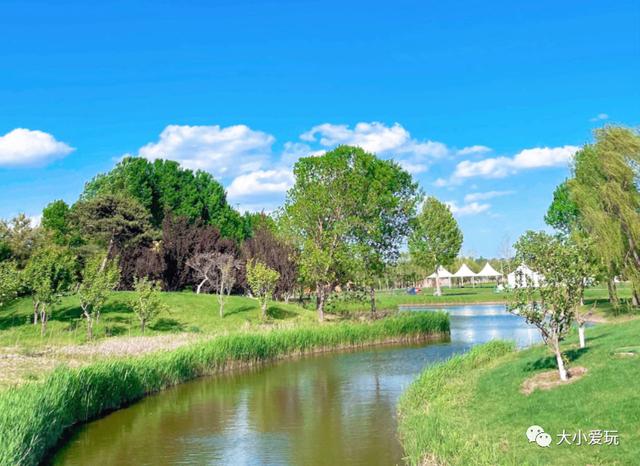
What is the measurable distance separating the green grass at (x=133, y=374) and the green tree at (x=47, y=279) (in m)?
13.6

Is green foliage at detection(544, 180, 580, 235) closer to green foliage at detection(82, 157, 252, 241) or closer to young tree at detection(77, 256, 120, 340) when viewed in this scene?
green foliage at detection(82, 157, 252, 241)

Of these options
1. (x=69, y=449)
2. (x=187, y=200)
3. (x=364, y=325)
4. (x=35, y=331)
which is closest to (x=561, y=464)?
(x=69, y=449)

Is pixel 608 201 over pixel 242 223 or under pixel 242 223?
under

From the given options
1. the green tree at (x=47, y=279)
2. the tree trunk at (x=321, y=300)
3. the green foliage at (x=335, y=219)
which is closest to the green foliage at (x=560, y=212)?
the green foliage at (x=335, y=219)

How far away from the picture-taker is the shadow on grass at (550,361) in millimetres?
19406

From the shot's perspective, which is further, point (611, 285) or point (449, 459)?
point (611, 285)

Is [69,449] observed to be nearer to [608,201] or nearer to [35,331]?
[35,331]

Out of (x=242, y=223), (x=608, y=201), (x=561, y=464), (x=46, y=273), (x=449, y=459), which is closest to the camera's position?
(x=561, y=464)

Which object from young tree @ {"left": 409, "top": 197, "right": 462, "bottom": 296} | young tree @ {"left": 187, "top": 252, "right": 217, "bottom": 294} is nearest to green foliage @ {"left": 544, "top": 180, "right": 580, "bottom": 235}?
young tree @ {"left": 409, "top": 197, "right": 462, "bottom": 296}

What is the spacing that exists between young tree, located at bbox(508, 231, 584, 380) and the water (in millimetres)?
5758

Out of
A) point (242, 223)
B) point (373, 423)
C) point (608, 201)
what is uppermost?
point (242, 223)

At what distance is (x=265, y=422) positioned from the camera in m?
21.2

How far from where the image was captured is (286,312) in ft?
176

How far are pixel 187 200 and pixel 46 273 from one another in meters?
51.6
